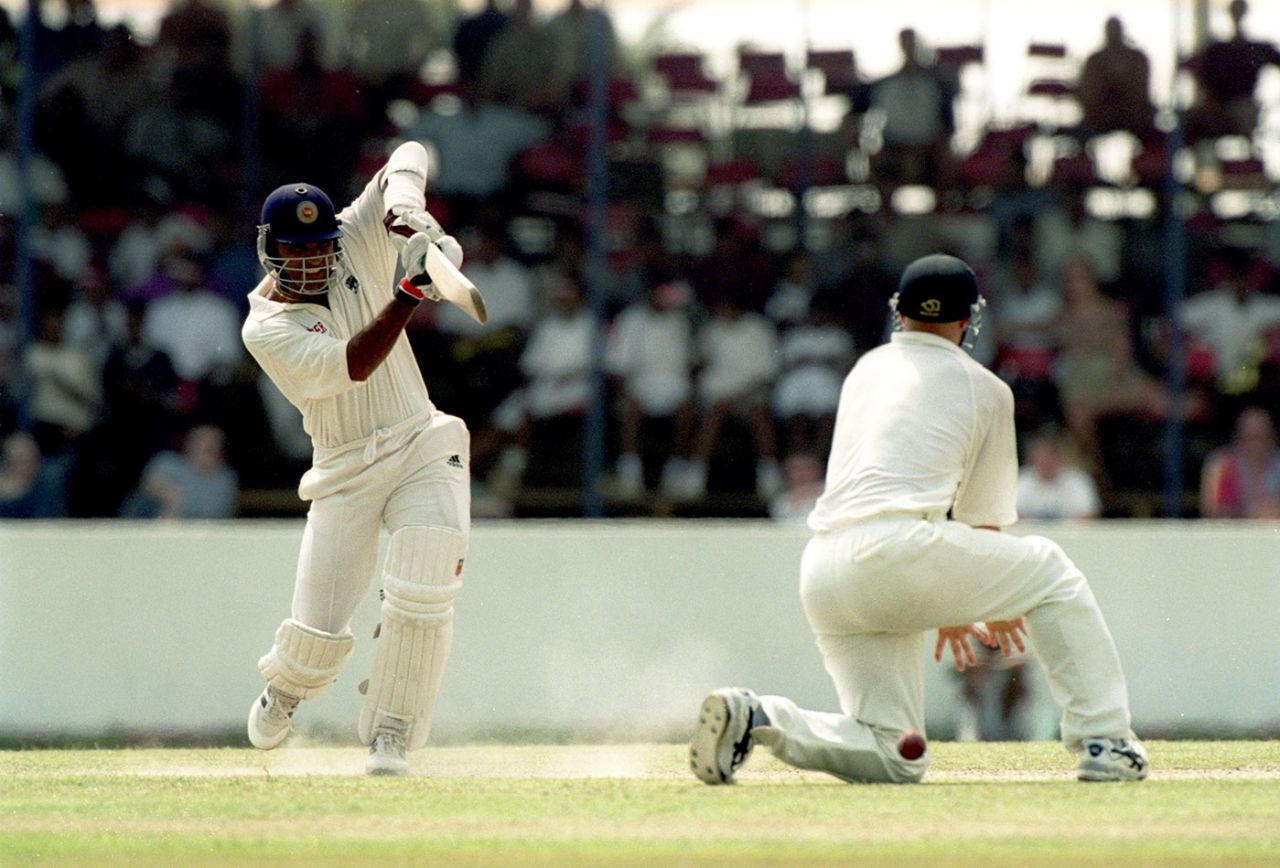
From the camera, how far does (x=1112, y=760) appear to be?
19.9 feet

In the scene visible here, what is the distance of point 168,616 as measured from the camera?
33.1 feet

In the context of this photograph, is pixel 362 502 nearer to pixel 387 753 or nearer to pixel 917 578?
pixel 387 753

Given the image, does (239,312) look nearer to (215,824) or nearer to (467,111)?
(467,111)

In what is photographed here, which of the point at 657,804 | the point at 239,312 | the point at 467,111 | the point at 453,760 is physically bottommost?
the point at 453,760

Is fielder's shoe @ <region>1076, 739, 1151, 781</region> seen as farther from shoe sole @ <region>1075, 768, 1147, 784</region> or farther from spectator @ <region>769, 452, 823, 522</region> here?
spectator @ <region>769, 452, 823, 522</region>

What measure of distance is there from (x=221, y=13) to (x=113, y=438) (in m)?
3.16

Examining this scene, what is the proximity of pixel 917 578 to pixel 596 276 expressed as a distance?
6580 millimetres

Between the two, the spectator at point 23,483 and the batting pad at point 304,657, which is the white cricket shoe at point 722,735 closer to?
the batting pad at point 304,657

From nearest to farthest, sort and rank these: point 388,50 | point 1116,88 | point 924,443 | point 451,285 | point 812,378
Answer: point 924,443, point 451,285, point 812,378, point 1116,88, point 388,50

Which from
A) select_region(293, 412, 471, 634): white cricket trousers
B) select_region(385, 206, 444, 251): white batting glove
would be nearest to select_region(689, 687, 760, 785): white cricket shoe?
select_region(293, 412, 471, 634): white cricket trousers

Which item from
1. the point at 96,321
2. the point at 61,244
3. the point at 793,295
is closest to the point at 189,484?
the point at 96,321

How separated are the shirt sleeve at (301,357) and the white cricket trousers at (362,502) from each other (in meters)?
0.29

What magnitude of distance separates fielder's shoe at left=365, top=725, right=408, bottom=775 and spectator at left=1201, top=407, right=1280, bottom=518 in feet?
23.2

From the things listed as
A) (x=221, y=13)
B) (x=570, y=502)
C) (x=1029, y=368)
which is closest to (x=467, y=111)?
(x=221, y=13)
